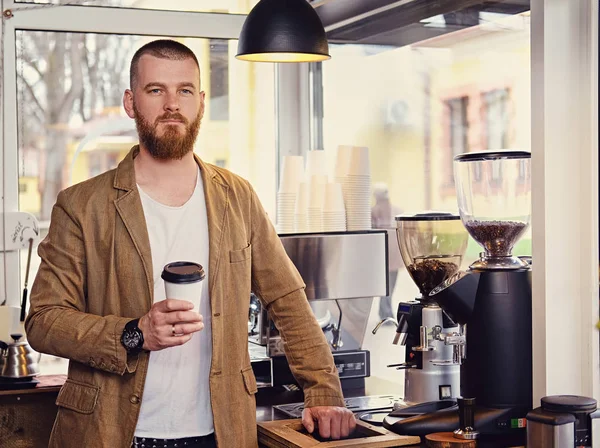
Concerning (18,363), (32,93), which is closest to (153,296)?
(18,363)

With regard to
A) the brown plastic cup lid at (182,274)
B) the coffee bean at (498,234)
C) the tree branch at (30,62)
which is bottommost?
the brown plastic cup lid at (182,274)

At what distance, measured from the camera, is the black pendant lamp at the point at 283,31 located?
9.63ft

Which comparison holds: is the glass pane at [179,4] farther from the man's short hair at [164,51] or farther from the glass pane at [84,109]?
the man's short hair at [164,51]

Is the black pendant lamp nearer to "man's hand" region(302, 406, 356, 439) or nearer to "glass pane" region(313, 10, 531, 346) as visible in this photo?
"glass pane" region(313, 10, 531, 346)

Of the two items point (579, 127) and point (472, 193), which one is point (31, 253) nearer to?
point (472, 193)

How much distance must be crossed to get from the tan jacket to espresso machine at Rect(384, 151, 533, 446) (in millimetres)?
390

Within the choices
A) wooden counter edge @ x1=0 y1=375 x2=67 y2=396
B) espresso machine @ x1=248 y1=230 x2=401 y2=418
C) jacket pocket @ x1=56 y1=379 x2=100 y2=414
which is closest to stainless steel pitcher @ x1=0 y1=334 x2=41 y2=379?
wooden counter edge @ x1=0 y1=375 x2=67 y2=396

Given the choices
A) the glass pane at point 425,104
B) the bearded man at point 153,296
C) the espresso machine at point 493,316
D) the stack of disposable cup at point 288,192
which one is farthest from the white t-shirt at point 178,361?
the stack of disposable cup at point 288,192

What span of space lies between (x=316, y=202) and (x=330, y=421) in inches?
51.5

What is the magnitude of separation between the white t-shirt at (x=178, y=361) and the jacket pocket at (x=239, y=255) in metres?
0.08

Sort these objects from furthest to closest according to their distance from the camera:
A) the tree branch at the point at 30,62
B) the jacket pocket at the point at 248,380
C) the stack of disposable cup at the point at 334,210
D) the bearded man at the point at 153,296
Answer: the tree branch at the point at 30,62, the stack of disposable cup at the point at 334,210, the jacket pocket at the point at 248,380, the bearded man at the point at 153,296

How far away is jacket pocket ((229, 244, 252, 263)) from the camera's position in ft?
8.87

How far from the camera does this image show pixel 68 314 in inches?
99.7

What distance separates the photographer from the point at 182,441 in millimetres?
2564
